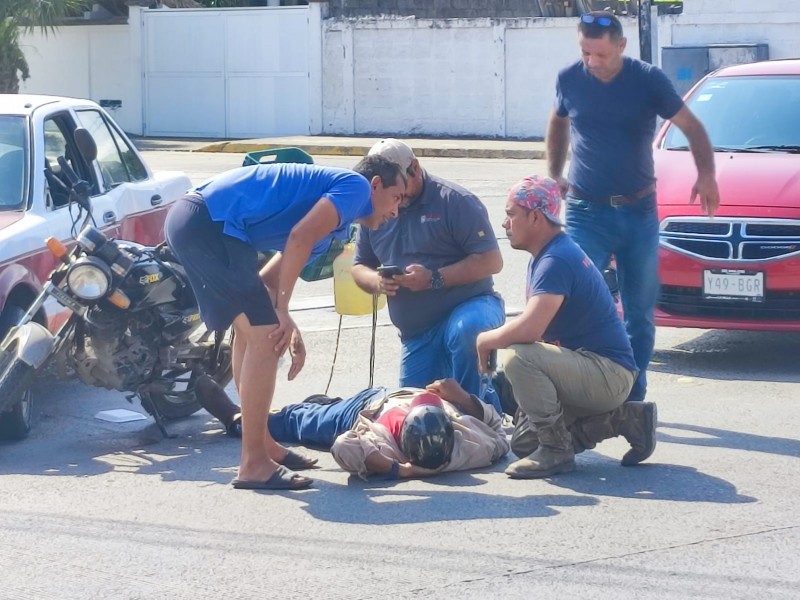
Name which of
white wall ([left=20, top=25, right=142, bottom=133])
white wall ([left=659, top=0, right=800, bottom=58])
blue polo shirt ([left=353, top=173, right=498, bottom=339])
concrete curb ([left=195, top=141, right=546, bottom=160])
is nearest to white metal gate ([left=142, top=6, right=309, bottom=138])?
white wall ([left=20, top=25, right=142, bottom=133])

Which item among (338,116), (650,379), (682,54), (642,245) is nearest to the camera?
(642,245)

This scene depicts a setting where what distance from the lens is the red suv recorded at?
791cm

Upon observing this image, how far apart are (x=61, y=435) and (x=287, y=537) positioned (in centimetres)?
228

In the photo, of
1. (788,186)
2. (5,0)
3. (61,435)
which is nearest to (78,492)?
(61,435)

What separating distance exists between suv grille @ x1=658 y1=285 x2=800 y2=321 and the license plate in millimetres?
39

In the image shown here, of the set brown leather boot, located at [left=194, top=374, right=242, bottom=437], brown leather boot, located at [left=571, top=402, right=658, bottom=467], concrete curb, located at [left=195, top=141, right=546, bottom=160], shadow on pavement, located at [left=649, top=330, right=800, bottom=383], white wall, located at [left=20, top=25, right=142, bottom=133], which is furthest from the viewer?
white wall, located at [left=20, top=25, right=142, bottom=133]

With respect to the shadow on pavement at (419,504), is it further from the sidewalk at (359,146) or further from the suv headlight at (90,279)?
the sidewalk at (359,146)

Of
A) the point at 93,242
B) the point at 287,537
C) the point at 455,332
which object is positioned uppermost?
the point at 93,242

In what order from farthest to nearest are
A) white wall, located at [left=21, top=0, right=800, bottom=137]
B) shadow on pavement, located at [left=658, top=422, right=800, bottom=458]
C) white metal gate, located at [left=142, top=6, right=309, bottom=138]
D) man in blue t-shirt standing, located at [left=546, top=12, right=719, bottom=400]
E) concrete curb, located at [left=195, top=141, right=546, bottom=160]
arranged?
white metal gate, located at [left=142, top=6, right=309, bottom=138] → white wall, located at [left=21, top=0, right=800, bottom=137] → concrete curb, located at [left=195, top=141, right=546, bottom=160] → man in blue t-shirt standing, located at [left=546, top=12, right=719, bottom=400] → shadow on pavement, located at [left=658, top=422, right=800, bottom=458]

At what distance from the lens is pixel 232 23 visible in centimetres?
2792

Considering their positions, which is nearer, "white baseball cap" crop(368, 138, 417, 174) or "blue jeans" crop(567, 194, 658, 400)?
"white baseball cap" crop(368, 138, 417, 174)

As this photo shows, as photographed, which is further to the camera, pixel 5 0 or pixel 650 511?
pixel 5 0

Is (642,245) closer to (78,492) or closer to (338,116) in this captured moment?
→ (78,492)

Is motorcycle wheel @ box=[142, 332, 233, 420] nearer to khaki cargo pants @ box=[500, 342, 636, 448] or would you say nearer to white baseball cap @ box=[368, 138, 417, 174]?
white baseball cap @ box=[368, 138, 417, 174]
